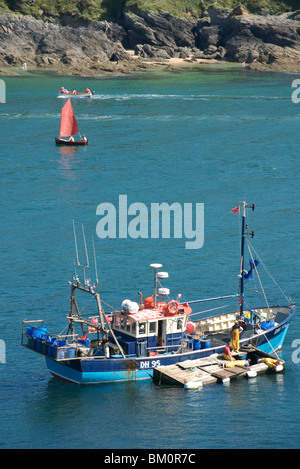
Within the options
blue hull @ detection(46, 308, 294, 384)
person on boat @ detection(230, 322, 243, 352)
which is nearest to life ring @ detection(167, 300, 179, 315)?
blue hull @ detection(46, 308, 294, 384)

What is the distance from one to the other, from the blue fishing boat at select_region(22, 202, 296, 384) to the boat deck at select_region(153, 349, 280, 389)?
1.70ft

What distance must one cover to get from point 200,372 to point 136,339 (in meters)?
3.83

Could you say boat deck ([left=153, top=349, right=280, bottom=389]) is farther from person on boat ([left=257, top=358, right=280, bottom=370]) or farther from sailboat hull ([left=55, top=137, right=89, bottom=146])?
sailboat hull ([left=55, top=137, right=89, bottom=146])

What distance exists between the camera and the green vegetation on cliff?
176625mm

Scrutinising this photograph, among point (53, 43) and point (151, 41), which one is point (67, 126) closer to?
point (53, 43)

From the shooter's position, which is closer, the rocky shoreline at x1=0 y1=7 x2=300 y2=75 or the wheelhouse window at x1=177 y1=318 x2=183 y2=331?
the wheelhouse window at x1=177 y1=318 x2=183 y2=331

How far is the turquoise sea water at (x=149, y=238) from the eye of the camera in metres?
37.9

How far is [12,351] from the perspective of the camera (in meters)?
45.5

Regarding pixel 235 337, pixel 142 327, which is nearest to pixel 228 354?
pixel 235 337

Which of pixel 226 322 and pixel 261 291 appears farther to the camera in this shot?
pixel 261 291

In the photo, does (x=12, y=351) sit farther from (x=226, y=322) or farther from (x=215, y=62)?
(x=215, y=62)

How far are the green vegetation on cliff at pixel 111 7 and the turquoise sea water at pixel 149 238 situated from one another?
32338 mm
